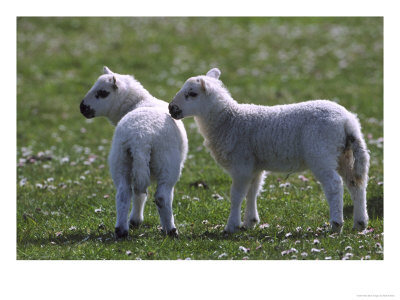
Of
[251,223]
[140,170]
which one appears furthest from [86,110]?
[251,223]

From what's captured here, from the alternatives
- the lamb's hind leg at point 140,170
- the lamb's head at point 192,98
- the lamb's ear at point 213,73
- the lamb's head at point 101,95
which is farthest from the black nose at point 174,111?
the lamb's head at point 101,95

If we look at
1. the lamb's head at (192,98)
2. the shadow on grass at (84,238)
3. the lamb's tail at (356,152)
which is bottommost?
the shadow on grass at (84,238)

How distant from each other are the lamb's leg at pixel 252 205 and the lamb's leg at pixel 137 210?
1313 millimetres

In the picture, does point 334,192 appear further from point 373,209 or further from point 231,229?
point 373,209

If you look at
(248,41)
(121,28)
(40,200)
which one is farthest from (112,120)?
(121,28)

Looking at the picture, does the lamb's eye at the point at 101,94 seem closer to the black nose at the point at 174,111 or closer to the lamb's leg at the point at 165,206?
the black nose at the point at 174,111

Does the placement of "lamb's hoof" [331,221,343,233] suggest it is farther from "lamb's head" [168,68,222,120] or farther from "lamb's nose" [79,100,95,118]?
"lamb's nose" [79,100,95,118]

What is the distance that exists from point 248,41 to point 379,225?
14.7m

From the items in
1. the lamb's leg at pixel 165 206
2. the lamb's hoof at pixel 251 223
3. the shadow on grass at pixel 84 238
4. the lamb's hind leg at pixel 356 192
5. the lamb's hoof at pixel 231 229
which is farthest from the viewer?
the lamb's hoof at pixel 251 223

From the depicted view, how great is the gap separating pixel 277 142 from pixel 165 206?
152 centimetres

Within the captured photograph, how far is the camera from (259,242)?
6465 mm

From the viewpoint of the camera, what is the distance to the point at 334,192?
6.64 m

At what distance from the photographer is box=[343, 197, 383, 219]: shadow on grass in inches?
305

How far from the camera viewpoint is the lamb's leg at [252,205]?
7375mm
